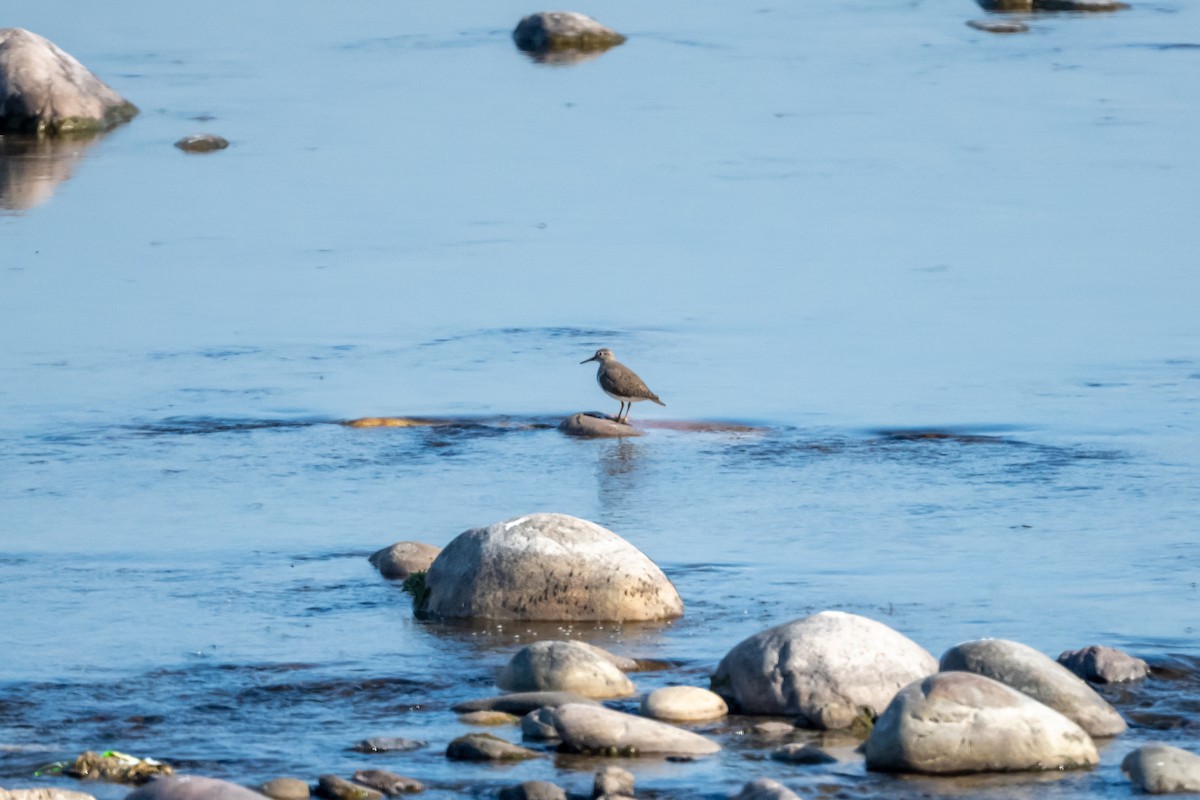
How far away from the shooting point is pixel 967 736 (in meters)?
9.02

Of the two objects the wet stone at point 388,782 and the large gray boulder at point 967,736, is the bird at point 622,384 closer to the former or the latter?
the large gray boulder at point 967,736

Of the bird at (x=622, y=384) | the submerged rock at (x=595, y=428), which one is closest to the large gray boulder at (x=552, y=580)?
the submerged rock at (x=595, y=428)

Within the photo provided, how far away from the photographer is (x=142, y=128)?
3017cm

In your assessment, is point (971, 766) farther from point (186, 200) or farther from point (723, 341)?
point (186, 200)

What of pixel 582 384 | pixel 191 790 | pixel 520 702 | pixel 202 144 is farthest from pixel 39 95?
pixel 191 790

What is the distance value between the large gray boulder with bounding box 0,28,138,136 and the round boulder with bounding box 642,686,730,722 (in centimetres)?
2182

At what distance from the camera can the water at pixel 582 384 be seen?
34.9 feet

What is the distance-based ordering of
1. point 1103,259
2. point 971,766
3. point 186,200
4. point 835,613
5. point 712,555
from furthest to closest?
point 186,200 → point 1103,259 → point 712,555 → point 835,613 → point 971,766

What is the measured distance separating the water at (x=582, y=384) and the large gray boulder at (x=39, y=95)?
2.84ft

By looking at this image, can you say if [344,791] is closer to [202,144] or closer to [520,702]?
[520,702]

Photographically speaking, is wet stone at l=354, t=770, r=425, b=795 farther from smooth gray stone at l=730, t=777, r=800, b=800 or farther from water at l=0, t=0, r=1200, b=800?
smooth gray stone at l=730, t=777, r=800, b=800

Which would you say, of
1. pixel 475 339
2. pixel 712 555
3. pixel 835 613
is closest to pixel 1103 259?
pixel 475 339

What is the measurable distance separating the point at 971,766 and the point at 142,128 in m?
22.8

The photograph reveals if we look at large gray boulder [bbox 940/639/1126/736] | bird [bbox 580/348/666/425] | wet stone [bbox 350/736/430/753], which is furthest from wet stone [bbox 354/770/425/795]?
bird [bbox 580/348/666/425]
